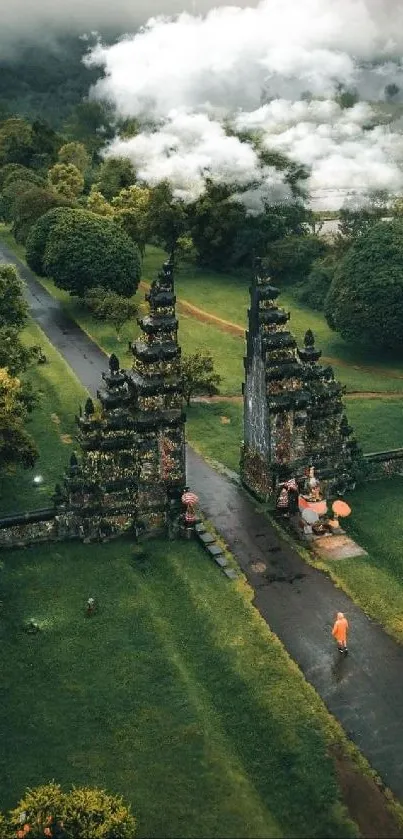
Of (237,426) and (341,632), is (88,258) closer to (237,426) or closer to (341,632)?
(237,426)

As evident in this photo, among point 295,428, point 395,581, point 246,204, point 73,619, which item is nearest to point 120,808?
point 73,619

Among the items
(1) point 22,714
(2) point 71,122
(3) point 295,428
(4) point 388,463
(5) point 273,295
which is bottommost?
(1) point 22,714

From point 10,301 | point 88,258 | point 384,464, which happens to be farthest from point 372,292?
point 10,301

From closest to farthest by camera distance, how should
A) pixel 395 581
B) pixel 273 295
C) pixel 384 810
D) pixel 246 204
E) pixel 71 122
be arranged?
1. pixel 384 810
2. pixel 395 581
3. pixel 273 295
4. pixel 246 204
5. pixel 71 122

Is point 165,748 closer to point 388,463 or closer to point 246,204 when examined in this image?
point 388,463

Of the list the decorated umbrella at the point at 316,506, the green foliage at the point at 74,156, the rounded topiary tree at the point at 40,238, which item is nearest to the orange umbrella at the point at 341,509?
the decorated umbrella at the point at 316,506

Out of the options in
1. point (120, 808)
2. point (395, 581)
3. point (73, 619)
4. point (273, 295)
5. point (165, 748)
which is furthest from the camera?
point (273, 295)

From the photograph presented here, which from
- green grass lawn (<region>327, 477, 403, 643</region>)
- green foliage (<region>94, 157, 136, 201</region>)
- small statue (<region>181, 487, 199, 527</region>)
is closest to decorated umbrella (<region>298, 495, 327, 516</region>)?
green grass lawn (<region>327, 477, 403, 643</region>)
